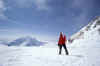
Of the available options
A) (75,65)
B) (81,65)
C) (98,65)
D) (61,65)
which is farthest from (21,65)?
(98,65)

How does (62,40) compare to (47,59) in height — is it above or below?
above

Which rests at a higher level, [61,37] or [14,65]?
[61,37]

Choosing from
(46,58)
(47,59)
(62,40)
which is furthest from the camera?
(62,40)

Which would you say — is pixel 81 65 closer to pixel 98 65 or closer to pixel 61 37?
pixel 98 65

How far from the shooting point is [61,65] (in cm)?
432

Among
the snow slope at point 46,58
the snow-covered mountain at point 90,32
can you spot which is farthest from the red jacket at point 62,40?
the snow-covered mountain at point 90,32

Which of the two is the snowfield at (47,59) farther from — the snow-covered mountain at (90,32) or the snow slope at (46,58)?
the snow-covered mountain at (90,32)

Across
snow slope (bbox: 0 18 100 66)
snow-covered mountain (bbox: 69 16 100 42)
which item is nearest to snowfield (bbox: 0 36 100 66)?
snow slope (bbox: 0 18 100 66)

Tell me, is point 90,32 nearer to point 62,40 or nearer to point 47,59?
point 62,40

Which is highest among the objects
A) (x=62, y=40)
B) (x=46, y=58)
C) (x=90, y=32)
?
(x=90, y=32)

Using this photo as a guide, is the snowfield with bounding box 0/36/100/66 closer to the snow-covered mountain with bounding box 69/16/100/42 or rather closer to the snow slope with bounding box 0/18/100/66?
the snow slope with bounding box 0/18/100/66

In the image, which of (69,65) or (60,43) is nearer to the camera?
(69,65)

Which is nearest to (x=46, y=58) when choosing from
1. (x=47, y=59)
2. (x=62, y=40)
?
(x=47, y=59)

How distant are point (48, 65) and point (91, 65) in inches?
93.2
